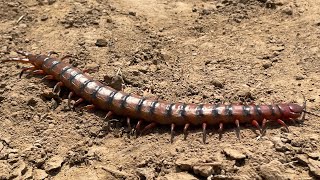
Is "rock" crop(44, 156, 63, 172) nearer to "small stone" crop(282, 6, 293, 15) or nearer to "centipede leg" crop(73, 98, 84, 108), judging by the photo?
"centipede leg" crop(73, 98, 84, 108)

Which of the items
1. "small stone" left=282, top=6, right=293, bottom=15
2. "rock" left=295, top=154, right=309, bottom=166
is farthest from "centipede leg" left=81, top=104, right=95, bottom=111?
"small stone" left=282, top=6, right=293, bottom=15

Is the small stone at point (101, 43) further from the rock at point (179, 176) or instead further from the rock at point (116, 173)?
the rock at point (179, 176)

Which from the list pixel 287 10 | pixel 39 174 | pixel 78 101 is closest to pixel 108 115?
pixel 78 101

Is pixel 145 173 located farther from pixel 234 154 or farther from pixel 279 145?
pixel 279 145

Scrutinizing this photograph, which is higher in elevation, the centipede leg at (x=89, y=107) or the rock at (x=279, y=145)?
the rock at (x=279, y=145)

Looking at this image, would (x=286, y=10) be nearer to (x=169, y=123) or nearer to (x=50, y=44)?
(x=169, y=123)

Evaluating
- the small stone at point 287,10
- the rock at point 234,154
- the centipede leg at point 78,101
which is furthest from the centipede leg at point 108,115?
the small stone at point 287,10
